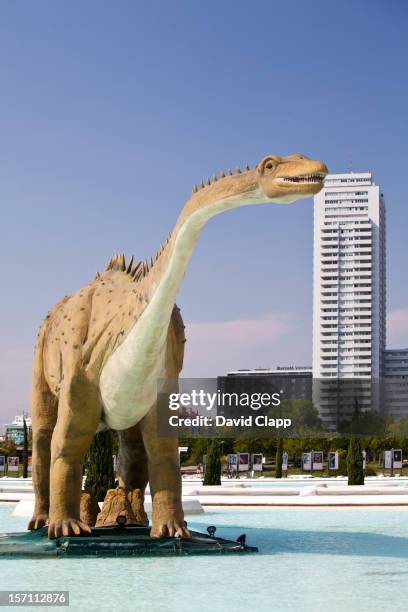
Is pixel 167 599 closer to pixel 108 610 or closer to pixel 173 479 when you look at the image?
pixel 108 610

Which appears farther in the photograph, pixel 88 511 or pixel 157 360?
pixel 88 511

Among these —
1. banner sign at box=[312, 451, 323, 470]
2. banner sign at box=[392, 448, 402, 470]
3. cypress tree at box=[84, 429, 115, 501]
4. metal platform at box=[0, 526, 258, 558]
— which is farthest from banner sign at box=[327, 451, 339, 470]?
metal platform at box=[0, 526, 258, 558]

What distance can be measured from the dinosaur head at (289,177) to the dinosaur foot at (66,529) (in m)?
4.52

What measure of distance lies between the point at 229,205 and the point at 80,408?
3.26 metres

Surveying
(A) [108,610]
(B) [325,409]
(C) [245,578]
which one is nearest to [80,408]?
(C) [245,578]

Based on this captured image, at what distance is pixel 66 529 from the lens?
11906mm

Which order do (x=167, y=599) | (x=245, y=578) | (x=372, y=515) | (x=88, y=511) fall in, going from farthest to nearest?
(x=372, y=515), (x=88, y=511), (x=245, y=578), (x=167, y=599)

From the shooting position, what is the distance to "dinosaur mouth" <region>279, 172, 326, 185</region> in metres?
9.84

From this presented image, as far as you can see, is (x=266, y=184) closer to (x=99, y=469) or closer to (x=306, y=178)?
(x=306, y=178)

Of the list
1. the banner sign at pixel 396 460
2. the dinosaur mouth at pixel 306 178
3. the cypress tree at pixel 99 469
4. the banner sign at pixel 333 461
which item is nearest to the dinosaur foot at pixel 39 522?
the cypress tree at pixel 99 469

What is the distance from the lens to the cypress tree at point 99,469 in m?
18.2

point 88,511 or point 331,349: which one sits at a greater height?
point 331,349

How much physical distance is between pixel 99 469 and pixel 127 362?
7.06 metres

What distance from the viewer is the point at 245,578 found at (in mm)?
10211
